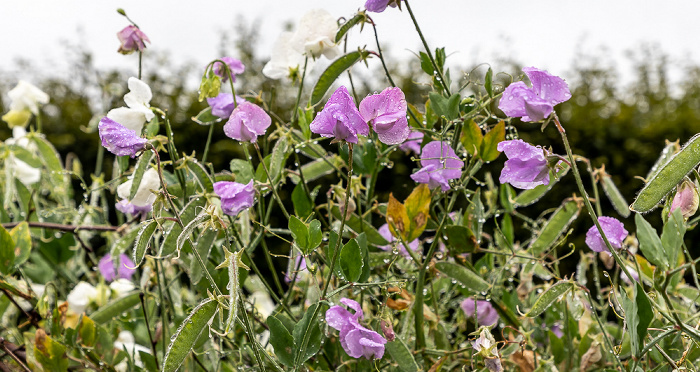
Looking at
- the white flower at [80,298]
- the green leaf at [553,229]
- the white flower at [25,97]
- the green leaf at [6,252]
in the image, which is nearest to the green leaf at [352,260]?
the green leaf at [553,229]

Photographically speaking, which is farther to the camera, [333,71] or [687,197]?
[333,71]

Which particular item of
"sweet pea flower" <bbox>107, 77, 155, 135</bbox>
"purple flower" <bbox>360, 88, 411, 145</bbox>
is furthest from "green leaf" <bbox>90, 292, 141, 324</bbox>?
"purple flower" <bbox>360, 88, 411, 145</bbox>

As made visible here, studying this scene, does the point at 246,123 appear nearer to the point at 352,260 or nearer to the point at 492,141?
the point at 352,260

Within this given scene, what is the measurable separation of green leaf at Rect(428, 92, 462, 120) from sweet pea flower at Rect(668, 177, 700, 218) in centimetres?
30

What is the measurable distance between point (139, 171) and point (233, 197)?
146mm

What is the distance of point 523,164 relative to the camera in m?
0.76

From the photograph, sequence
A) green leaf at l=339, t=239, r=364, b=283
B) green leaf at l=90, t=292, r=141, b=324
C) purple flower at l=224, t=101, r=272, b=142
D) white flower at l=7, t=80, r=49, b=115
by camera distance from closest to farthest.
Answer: green leaf at l=339, t=239, r=364, b=283 < purple flower at l=224, t=101, r=272, b=142 < green leaf at l=90, t=292, r=141, b=324 < white flower at l=7, t=80, r=49, b=115

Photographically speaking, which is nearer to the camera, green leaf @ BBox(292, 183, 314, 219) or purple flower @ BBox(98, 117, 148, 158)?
purple flower @ BBox(98, 117, 148, 158)

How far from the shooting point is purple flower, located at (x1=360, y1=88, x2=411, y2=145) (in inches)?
28.9

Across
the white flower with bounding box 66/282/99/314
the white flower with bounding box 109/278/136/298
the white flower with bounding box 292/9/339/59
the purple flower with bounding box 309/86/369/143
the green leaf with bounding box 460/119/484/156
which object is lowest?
the white flower with bounding box 109/278/136/298

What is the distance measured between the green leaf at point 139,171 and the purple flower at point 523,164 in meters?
0.49

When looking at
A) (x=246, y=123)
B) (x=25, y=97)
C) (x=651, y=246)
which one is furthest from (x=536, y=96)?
(x=25, y=97)

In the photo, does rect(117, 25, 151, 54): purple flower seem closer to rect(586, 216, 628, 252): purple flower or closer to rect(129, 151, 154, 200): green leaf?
rect(129, 151, 154, 200): green leaf

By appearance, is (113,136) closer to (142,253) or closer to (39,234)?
(142,253)
